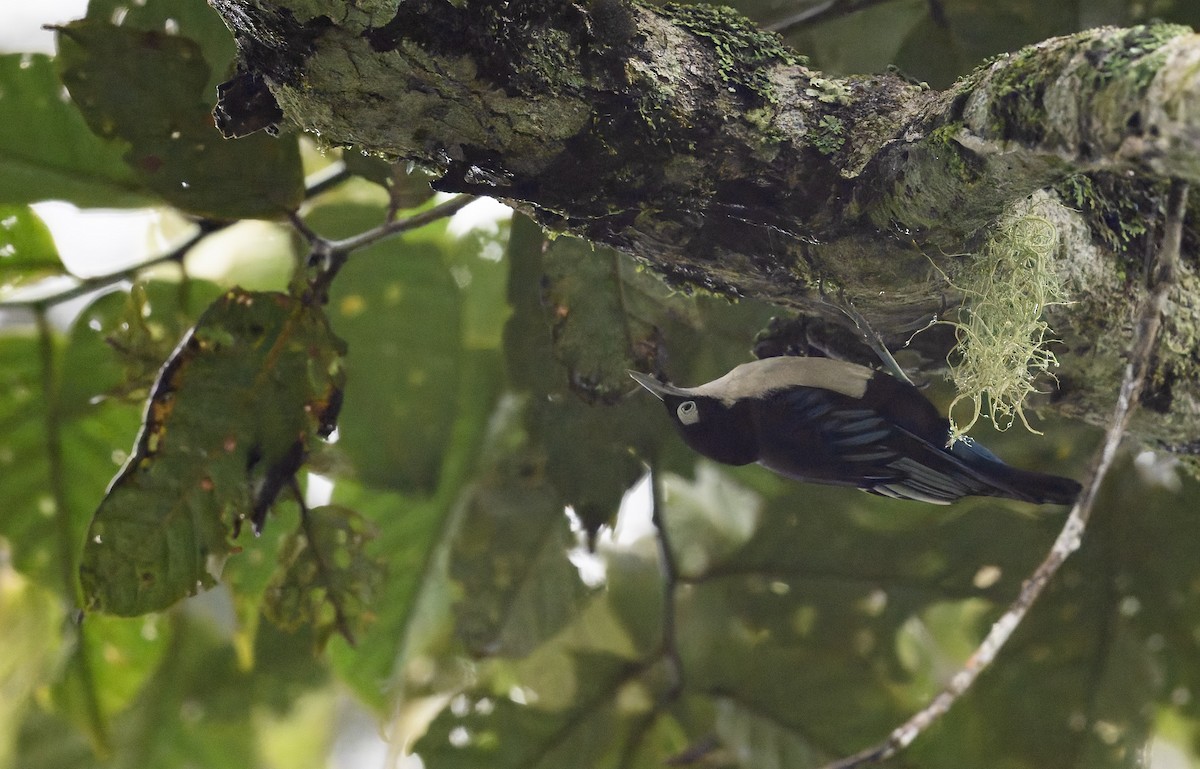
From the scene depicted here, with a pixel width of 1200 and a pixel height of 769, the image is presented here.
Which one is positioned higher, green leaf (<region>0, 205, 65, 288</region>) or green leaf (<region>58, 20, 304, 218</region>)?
green leaf (<region>58, 20, 304, 218</region>)

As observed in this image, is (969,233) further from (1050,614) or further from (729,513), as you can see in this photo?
(1050,614)

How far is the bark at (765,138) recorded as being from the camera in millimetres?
584

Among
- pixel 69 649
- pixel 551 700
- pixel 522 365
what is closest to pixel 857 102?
pixel 522 365

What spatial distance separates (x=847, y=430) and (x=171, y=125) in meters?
0.76

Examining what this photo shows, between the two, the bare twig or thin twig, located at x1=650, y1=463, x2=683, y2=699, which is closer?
the bare twig

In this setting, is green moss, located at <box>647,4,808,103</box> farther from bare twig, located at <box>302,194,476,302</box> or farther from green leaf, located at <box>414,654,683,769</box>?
green leaf, located at <box>414,654,683,769</box>

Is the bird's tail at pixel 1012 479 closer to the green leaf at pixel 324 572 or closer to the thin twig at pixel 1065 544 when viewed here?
the thin twig at pixel 1065 544

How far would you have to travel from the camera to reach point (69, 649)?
4.80 feet

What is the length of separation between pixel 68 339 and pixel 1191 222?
1298 mm

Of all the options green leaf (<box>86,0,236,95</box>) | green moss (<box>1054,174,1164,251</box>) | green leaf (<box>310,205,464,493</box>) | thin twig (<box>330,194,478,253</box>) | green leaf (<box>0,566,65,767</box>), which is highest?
green moss (<box>1054,174,1164,251</box>)

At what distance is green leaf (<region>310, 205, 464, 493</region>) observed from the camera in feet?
4.05

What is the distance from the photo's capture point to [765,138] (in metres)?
0.75

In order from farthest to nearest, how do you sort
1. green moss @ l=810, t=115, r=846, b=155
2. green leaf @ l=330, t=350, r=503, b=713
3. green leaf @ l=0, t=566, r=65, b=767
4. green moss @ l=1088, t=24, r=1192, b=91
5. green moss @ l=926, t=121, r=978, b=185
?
green leaf @ l=0, t=566, r=65, b=767 → green leaf @ l=330, t=350, r=503, b=713 → green moss @ l=810, t=115, r=846, b=155 → green moss @ l=926, t=121, r=978, b=185 → green moss @ l=1088, t=24, r=1192, b=91

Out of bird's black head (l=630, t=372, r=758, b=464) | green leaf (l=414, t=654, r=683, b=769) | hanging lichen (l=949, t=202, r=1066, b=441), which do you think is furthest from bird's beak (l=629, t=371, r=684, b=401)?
green leaf (l=414, t=654, r=683, b=769)
